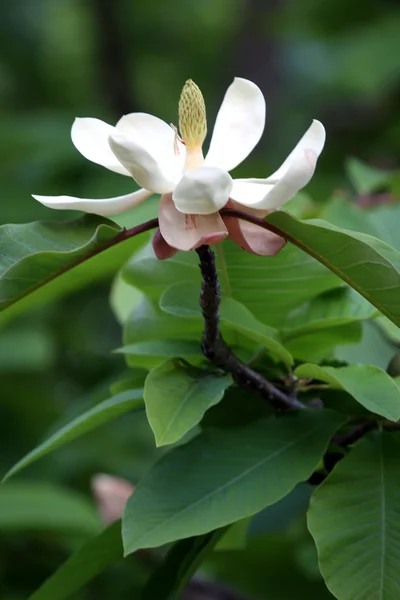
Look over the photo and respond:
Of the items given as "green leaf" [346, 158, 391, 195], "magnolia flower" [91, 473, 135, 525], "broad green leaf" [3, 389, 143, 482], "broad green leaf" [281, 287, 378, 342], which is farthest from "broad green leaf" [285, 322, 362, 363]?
"green leaf" [346, 158, 391, 195]

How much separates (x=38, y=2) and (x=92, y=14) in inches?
9.6

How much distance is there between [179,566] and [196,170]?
1.38ft

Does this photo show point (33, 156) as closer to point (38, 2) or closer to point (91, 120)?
point (38, 2)

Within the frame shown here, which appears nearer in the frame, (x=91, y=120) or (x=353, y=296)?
(x=91, y=120)

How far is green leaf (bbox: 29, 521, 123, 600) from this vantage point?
81cm

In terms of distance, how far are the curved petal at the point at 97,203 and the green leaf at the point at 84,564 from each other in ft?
1.05

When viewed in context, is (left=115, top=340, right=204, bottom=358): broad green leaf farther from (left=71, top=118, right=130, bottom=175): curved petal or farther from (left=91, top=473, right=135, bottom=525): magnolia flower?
(left=91, top=473, right=135, bottom=525): magnolia flower

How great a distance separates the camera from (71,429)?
2.30 feet

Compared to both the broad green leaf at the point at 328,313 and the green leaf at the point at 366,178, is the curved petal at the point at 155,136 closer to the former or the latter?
the broad green leaf at the point at 328,313

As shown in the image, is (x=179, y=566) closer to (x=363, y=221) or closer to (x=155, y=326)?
(x=155, y=326)

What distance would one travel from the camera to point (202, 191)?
0.57 metres

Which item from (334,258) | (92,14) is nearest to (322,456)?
(334,258)

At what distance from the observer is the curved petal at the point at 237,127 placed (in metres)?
0.69

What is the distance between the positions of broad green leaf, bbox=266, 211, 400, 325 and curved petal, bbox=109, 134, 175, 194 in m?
0.08
